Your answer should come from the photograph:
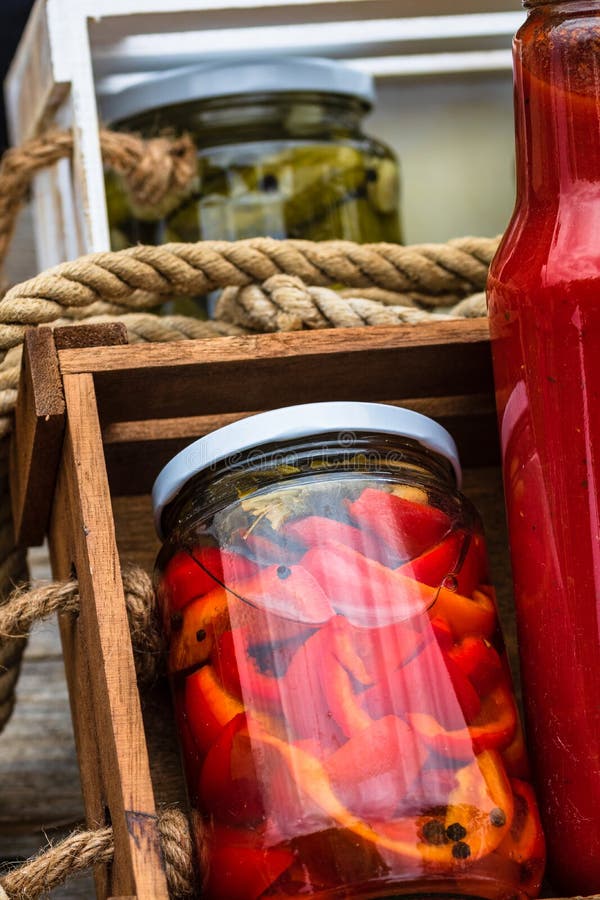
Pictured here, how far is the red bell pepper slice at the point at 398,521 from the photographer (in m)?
0.56

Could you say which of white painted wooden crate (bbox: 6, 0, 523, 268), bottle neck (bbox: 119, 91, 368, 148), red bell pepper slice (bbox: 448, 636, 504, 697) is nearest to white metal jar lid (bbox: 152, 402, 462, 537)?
red bell pepper slice (bbox: 448, 636, 504, 697)

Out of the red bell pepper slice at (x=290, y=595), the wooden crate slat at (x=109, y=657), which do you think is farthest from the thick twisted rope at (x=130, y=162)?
the red bell pepper slice at (x=290, y=595)

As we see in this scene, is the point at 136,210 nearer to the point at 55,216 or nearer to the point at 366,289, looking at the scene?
the point at 55,216

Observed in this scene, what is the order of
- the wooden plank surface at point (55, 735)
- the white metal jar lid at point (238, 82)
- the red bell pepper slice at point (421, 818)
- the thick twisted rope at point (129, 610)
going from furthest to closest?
the white metal jar lid at point (238, 82)
the wooden plank surface at point (55, 735)
the thick twisted rope at point (129, 610)
the red bell pepper slice at point (421, 818)

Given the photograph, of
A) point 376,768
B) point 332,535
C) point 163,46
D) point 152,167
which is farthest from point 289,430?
point 163,46

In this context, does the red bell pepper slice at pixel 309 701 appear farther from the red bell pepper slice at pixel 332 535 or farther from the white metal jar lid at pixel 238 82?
the white metal jar lid at pixel 238 82

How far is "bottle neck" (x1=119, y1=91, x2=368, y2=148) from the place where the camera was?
905mm

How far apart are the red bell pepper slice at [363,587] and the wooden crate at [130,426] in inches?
3.8

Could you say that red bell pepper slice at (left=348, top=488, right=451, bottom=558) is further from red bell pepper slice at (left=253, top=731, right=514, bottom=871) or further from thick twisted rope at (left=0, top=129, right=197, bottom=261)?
thick twisted rope at (left=0, top=129, right=197, bottom=261)

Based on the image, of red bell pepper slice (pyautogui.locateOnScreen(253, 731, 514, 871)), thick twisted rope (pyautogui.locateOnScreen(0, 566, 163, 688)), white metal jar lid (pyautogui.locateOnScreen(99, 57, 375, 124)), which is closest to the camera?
red bell pepper slice (pyautogui.locateOnScreen(253, 731, 514, 871))

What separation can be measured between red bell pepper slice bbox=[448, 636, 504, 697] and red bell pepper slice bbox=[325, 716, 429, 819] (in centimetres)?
5

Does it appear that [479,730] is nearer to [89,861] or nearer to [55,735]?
[89,861]

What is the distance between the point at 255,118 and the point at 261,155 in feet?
0.09

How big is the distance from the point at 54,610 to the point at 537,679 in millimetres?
240
